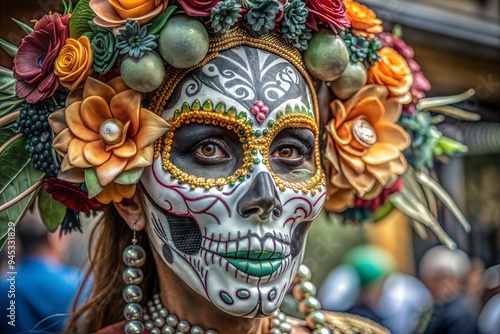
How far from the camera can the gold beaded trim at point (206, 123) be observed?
2348 mm

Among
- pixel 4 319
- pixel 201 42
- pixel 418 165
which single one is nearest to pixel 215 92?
pixel 201 42

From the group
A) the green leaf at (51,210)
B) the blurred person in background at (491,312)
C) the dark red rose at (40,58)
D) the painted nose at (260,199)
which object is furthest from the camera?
the blurred person in background at (491,312)

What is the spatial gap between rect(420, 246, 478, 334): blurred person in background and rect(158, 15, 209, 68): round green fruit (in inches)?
102

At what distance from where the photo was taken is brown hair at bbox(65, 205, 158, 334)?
Result: 9.02 feet

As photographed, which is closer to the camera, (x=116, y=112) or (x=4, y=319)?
(x=116, y=112)

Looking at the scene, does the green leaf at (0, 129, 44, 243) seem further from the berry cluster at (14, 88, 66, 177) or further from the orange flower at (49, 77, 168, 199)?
the orange flower at (49, 77, 168, 199)

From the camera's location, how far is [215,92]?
7.82 ft

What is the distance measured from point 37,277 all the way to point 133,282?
1.48 meters

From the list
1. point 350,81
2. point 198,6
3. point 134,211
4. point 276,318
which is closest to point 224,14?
point 198,6

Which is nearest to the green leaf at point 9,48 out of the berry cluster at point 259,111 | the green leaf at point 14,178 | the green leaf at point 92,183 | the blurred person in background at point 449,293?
the green leaf at point 14,178

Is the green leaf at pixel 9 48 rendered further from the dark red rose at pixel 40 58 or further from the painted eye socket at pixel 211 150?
the painted eye socket at pixel 211 150

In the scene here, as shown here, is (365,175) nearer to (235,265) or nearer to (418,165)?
(418,165)

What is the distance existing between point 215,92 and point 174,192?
12.0 inches

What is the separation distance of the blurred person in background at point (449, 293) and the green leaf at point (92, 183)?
101 inches
